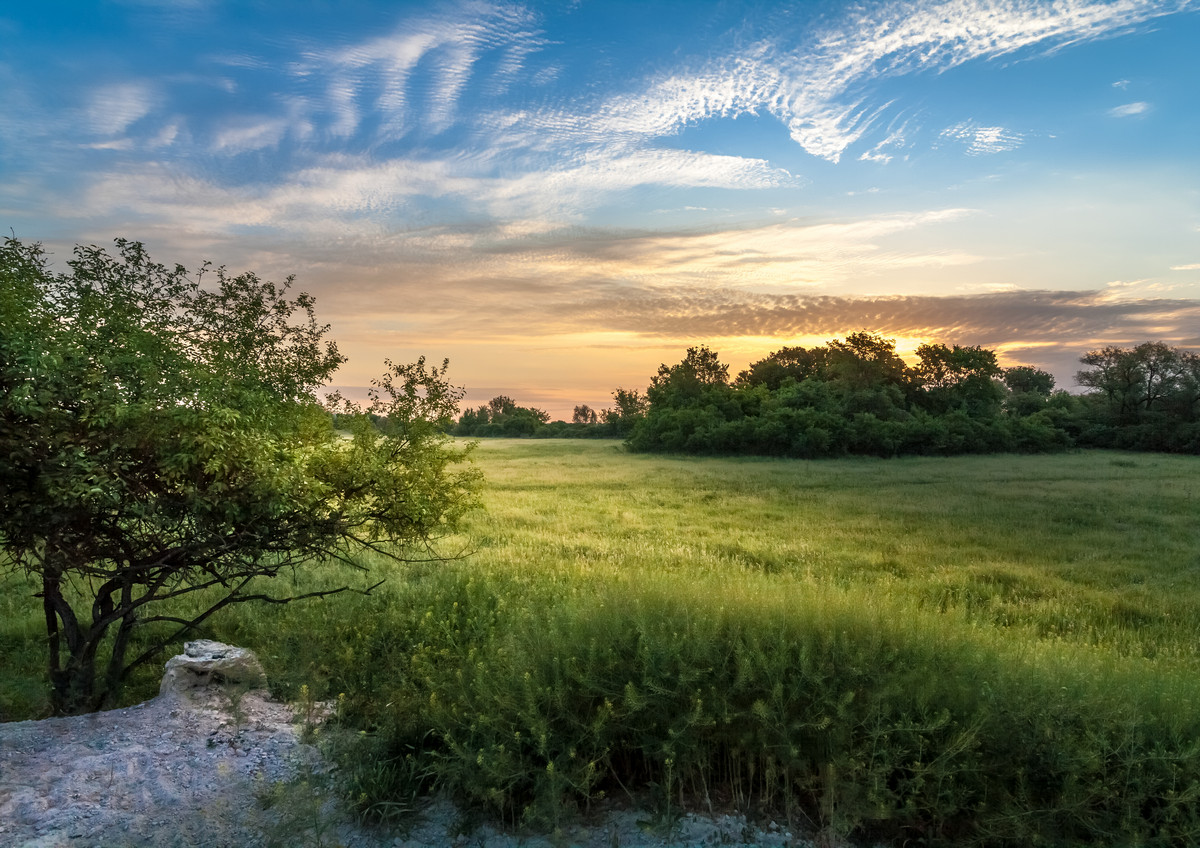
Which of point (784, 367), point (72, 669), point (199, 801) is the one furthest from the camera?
point (784, 367)

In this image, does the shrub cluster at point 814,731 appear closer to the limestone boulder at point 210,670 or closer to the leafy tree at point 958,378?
the limestone boulder at point 210,670

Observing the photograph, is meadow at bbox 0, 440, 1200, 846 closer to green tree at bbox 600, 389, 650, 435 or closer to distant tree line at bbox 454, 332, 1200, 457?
distant tree line at bbox 454, 332, 1200, 457

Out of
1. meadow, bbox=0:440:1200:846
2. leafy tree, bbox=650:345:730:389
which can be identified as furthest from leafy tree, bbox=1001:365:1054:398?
meadow, bbox=0:440:1200:846

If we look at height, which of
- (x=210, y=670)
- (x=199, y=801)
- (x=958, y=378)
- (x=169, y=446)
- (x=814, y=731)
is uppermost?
(x=958, y=378)

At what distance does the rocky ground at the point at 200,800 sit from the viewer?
5.50 meters

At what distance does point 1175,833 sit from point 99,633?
989 centimetres

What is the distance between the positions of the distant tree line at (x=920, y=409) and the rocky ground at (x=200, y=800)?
139ft

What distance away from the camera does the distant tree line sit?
1892 inches

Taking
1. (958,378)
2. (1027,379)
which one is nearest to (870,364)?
(958,378)

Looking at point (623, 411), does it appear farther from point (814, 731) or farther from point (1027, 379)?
point (814, 731)

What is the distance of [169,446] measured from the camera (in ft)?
21.6

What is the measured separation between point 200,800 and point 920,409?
58.2m

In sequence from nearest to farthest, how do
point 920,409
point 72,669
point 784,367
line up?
1. point 72,669
2. point 920,409
3. point 784,367

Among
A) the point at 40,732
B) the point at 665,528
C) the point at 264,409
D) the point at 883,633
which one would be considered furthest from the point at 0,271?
the point at 665,528
